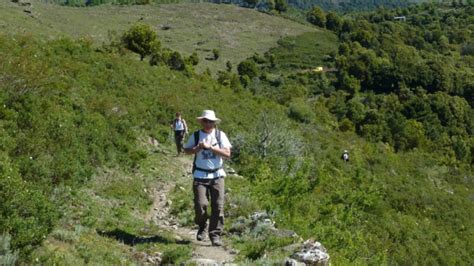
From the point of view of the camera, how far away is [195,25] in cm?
8694

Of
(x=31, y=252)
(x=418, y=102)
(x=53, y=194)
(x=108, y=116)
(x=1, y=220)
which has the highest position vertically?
(x=1, y=220)

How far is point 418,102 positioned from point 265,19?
3776cm

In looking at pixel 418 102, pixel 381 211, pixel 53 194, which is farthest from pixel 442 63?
pixel 53 194

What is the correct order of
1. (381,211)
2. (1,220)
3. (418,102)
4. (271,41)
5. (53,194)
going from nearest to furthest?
(1,220) → (53,194) → (381,211) → (418,102) → (271,41)

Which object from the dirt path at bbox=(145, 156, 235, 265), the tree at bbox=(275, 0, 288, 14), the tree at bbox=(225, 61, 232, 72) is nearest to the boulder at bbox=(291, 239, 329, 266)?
the dirt path at bbox=(145, 156, 235, 265)

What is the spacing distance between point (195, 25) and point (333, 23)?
Result: 1813 inches

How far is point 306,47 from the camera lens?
9312cm

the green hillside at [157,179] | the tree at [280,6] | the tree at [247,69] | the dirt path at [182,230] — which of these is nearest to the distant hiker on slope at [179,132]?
the green hillside at [157,179]

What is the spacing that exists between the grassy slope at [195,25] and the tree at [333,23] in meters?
16.7

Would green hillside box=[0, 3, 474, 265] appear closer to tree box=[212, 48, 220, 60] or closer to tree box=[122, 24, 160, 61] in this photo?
tree box=[122, 24, 160, 61]

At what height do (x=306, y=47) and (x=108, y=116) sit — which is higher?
(x=108, y=116)

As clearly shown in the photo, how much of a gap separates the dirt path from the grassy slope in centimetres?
4649

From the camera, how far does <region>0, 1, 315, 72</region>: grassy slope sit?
208ft

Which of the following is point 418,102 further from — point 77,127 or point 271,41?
point 77,127
